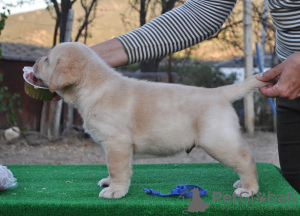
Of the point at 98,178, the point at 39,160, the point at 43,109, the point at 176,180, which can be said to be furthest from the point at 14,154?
the point at 176,180

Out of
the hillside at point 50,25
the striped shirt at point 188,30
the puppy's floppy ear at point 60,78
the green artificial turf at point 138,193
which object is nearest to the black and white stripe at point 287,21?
the striped shirt at point 188,30

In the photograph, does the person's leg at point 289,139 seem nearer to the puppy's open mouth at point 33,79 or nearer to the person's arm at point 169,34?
the person's arm at point 169,34

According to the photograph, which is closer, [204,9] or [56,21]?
[204,9]

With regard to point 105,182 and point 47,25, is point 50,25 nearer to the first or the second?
point 47,25

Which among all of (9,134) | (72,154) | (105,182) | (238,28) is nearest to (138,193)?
(105,182)

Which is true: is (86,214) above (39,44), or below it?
below

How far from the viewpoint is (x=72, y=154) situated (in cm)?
593

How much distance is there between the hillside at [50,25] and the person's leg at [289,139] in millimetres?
4181

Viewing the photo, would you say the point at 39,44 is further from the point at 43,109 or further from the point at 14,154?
the point at 14,154

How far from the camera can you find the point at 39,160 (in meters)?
5.51

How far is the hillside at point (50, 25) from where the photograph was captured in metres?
6.19

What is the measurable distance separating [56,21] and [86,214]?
499 cm

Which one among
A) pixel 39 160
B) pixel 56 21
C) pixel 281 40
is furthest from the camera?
pixel 56 21

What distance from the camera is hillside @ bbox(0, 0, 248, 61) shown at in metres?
6.19
